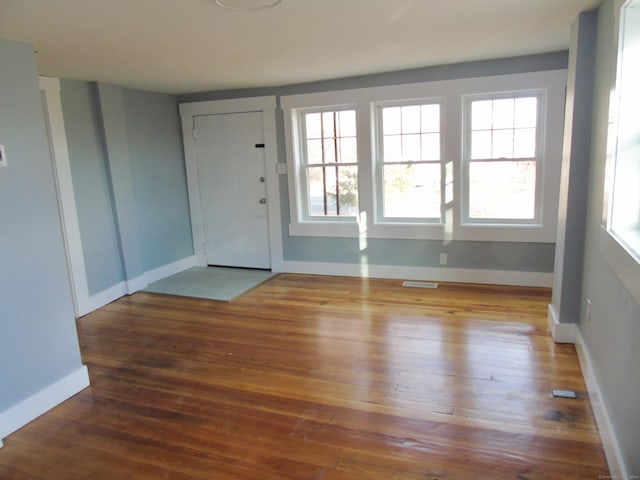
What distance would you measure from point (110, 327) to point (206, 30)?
2.66m

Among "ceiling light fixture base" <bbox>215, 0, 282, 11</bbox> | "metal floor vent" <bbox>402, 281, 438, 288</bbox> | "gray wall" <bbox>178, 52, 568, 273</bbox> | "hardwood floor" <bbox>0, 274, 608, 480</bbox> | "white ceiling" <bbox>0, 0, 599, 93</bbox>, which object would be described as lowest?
"hardwood floor" <bbox>0, 274, 608, 480</bbox>

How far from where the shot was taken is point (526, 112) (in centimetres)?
427

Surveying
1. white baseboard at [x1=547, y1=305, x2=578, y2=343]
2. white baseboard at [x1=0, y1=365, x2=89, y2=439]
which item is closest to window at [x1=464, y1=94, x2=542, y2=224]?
white baseboard at [x1=547, y1=305, x2=578, y2=343]

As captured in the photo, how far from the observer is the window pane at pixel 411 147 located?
4695 mm

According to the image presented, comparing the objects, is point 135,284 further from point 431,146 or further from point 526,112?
point 526,112

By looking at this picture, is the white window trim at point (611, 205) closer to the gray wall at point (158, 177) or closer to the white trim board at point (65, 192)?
the white trim board at point (65, 192)

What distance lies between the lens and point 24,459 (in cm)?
225

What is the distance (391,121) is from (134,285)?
3.31m

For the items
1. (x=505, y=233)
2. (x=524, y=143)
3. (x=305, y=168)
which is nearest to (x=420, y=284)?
(x=505, y=233)

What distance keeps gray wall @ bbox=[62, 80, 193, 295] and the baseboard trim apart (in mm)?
4230

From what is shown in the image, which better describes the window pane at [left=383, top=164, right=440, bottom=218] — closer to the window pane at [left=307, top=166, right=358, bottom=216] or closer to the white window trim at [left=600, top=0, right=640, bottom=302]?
the window pane at [left=307, top=166, right=358, bottom=216]

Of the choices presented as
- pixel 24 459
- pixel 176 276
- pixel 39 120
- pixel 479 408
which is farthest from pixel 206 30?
pixel 176 276

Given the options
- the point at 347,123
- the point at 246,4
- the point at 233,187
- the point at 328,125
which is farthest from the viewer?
the point at 233,187

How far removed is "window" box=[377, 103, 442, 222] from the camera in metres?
4.63
